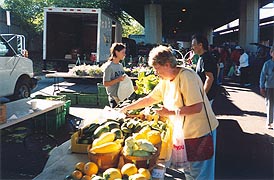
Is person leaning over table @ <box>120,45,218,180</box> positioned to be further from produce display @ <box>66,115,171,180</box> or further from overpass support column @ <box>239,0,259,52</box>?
overpass support column @ <box>239,0,259,52</box>

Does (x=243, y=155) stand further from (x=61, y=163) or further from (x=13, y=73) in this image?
(x=13, y=73)

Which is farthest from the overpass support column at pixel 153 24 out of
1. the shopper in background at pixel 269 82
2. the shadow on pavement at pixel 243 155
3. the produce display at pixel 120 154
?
the produce display at pixel 120 154

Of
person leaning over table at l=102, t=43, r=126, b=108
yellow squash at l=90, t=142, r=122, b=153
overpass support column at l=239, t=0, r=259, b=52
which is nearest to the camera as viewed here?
yellow squash at l=90, t=142, r=122, b=153

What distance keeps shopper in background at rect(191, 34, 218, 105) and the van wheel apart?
6.60 m

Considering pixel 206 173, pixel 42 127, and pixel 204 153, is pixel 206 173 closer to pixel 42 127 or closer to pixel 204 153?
pixel 204 153

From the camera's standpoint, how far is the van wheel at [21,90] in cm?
1012

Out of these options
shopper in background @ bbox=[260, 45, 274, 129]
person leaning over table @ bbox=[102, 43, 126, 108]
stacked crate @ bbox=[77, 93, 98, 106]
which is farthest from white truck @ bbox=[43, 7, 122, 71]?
person leaning over table @ bbox=[102, 43, 126, 108]

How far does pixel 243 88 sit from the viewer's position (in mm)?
14859

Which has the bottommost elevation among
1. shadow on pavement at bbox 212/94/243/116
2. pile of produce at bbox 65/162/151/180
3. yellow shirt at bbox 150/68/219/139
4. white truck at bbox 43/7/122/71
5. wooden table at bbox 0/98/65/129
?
shadow on pavement at bbox 212/94/243/116

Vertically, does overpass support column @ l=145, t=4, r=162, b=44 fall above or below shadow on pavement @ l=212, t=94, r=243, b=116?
above

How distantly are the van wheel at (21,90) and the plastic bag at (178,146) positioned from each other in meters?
8.01

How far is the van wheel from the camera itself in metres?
10.1

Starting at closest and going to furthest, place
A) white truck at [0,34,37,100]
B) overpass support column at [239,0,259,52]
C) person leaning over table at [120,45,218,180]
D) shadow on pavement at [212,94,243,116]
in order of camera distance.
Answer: person leaning over table at [120,45,218,180]
shadow on pavement at [212,94,243,116]
white truck at [0,34,37,100]
overpass support column at [239,0,259,52]

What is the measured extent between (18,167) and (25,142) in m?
1.23
